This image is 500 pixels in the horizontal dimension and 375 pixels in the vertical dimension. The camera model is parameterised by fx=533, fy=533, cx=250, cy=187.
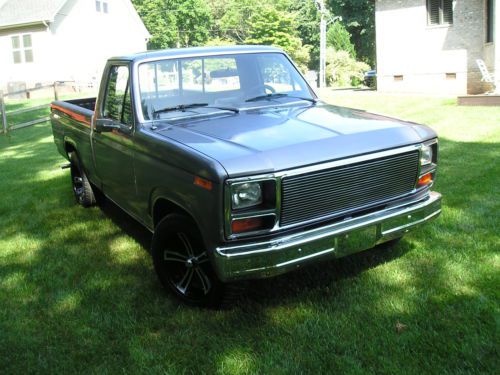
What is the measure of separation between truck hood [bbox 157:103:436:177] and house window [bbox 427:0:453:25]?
1897 centimetres

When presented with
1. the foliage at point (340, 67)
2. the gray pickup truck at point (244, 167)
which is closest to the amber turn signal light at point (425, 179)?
the gray pickup truck at point (244, 167)

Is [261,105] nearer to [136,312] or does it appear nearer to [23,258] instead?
[136,312]

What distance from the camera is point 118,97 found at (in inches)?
189

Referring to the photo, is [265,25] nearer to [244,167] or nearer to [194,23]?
[194,23]

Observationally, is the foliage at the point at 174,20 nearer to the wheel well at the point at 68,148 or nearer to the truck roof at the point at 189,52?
the wheel well at the point at 68,148

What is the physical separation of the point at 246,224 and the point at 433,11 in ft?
68.8

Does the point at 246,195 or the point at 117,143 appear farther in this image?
the point at 117,143

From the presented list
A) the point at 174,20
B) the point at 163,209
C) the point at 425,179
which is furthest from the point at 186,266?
the point at 174,20

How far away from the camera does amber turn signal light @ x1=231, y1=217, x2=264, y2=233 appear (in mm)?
3256

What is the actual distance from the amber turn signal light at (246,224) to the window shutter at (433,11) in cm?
2081

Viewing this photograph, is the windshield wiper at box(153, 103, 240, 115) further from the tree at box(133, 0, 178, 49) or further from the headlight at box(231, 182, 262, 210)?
the tree at box(133, 0, 178, 49)

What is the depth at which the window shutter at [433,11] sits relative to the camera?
21344 mm

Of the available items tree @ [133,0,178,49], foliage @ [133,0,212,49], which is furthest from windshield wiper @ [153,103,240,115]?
tree @ [133,0,178,49]

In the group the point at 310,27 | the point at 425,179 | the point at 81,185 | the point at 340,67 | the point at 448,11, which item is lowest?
the point at 81,185
